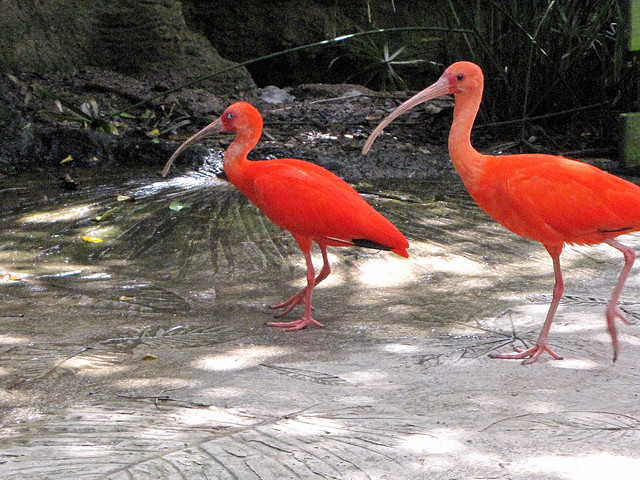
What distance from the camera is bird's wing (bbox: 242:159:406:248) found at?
338 centimetres

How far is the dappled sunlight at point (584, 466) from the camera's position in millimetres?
1896

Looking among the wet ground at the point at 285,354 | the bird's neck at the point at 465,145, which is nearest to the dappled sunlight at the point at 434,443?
the wet ground at the point at 285,354

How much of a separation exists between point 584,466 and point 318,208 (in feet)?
5.82

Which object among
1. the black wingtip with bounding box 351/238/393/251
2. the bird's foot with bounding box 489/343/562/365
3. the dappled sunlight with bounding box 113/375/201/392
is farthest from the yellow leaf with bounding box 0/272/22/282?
the bird's foot with bounding box 489/343/562/365

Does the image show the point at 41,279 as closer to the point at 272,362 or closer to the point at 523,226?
the point at 272,362

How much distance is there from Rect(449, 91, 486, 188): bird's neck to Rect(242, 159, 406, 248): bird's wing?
0.44 metres

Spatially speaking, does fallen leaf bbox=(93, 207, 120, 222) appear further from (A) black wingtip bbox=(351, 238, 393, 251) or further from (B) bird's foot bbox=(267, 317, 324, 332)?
(A) black wingtip bbox=(351, 238, 393, 251)

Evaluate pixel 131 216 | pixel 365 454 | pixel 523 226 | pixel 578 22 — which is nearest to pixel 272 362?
pixel 365 454

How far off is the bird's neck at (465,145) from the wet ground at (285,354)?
2.05 feet

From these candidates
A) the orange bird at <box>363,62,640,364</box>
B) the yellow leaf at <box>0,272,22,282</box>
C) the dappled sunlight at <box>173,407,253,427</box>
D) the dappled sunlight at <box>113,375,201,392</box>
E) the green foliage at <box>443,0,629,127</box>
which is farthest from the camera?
the green foliage at <box>443,0,629,127</box>

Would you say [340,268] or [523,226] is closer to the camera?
[523,226]

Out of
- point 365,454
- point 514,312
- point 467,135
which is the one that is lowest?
point 514,312

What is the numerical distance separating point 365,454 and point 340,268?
6.76ft

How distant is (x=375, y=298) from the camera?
3609 millimetres
